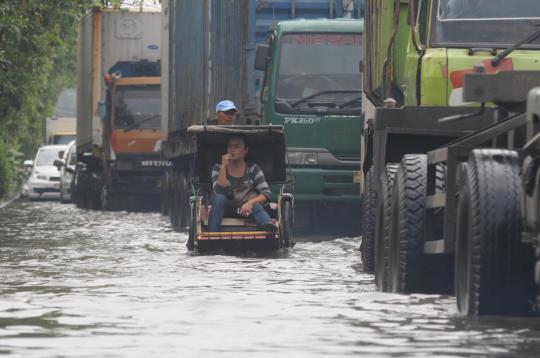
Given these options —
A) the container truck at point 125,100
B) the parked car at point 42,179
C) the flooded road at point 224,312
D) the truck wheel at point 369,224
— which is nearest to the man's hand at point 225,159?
the flooded road at point 224,312

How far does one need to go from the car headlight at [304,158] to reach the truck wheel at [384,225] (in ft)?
31.7

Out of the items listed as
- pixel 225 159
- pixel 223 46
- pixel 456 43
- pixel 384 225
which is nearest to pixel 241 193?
pixel 225 159

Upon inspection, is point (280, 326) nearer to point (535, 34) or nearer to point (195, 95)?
point (535, 34)

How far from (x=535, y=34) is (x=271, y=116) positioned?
10.6 meters

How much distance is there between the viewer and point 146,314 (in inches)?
433

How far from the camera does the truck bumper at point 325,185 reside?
78.5 ft

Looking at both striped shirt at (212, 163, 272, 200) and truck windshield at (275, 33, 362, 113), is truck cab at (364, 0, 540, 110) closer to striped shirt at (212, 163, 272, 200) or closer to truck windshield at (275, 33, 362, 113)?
striped shirt at (212, 163, 272, 200)

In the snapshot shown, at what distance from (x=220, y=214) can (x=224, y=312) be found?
818cm

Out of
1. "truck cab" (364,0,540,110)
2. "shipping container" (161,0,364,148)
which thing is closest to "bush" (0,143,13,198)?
"shipping container" (161,0,364,148)

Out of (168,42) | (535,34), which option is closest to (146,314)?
(535,34)

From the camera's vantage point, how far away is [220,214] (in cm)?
1923

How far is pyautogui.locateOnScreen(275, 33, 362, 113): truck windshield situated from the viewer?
23766 mm

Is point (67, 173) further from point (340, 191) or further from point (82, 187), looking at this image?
point (340, 191)

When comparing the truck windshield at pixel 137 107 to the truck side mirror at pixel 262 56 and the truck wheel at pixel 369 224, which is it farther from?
the truck wheel at pixel 369 224
